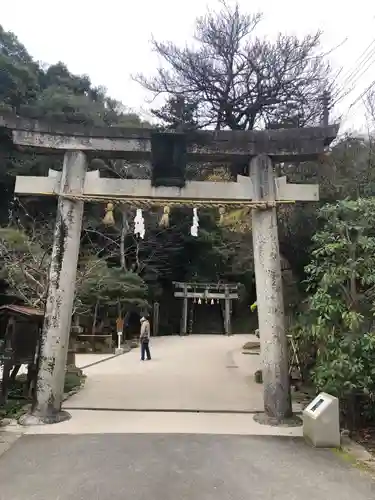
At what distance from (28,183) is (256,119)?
7.32m

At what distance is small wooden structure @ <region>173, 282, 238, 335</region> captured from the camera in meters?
28.8

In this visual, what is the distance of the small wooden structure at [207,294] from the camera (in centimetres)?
2880

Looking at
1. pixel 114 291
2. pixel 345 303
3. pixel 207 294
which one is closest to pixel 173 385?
pixel 345 303

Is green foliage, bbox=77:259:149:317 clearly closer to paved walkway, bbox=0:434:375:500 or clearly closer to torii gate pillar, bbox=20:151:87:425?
torii gate pillar, bbox=20:151:87:425

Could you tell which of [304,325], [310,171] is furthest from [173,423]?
[310,171]

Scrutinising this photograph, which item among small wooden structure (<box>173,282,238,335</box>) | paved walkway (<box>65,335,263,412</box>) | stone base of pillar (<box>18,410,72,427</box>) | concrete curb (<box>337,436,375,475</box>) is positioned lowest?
concrete curb (<box>337,436,375,475</box>)

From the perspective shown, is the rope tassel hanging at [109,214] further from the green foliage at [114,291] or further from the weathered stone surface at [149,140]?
the green foliage at [114,291]

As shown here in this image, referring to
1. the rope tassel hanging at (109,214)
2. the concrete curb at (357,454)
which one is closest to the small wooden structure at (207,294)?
the rope tassel hanging at (109,214)

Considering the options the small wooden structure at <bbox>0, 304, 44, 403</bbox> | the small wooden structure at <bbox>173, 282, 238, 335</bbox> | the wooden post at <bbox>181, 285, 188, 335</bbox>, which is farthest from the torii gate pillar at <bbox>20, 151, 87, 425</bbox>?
the wooden post at <bbox>181, 285, 188, 335</bbox>

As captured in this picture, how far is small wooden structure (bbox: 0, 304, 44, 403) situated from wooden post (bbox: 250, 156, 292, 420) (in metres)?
3.57

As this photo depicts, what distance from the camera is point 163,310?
3131cm

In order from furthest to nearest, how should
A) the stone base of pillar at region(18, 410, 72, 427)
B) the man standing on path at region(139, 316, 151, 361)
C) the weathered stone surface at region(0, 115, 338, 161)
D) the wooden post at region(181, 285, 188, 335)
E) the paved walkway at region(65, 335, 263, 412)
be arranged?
1. the wooden post at region(181, 285, 188, 335)
2. the man standing on path at region(139, 316, 151, 361)
3. the paved walkway at region(65, 335, 263, 412)
4. the weathered stone surface at region(0, 115, 338, 161)
5. the stone base of pillar at region(18, 410, 72, 427)

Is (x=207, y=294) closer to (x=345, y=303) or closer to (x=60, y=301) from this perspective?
(x=60, y=301)

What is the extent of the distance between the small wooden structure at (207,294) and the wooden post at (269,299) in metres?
22.1
